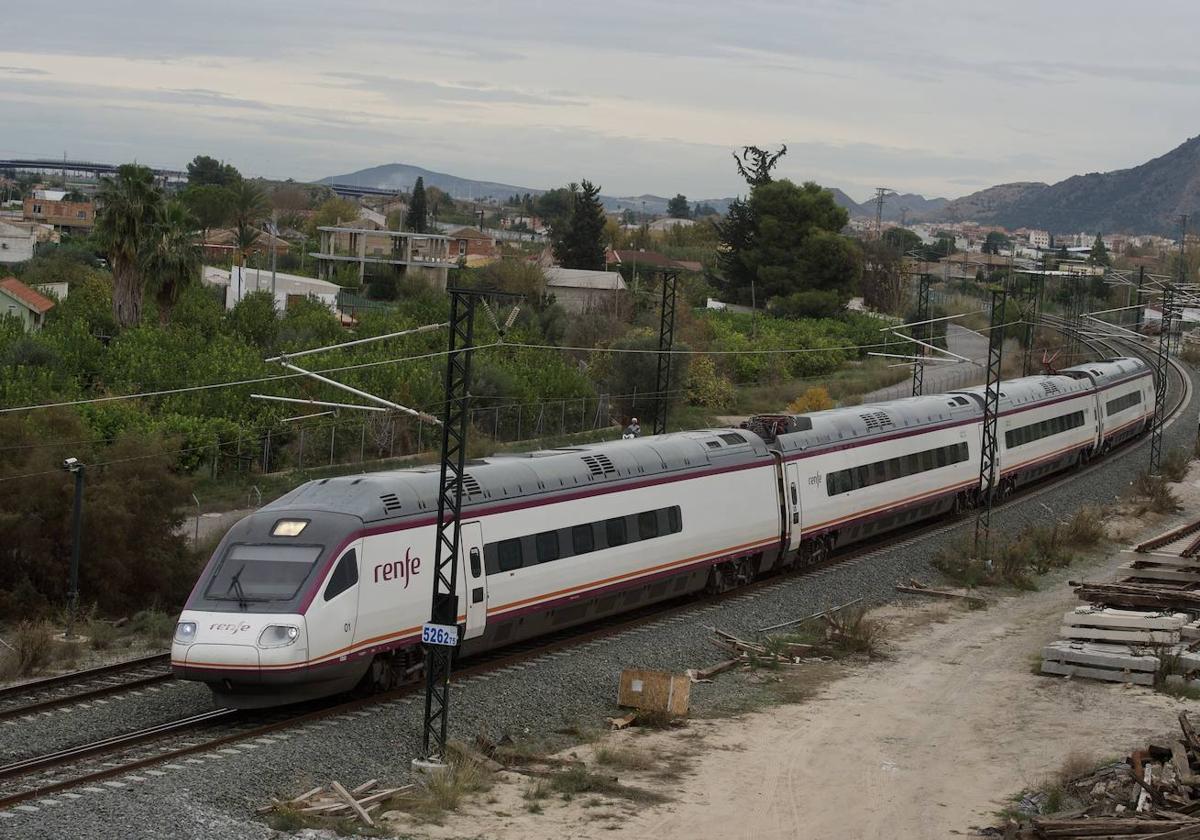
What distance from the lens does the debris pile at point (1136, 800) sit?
53.4 feet

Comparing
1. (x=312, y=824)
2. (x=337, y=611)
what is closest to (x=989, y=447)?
(x=337, y=611)

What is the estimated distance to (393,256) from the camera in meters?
112

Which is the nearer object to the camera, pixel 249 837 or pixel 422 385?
pixel 249 837

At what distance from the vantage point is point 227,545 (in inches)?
823

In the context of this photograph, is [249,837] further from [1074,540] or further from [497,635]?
[1074,540]

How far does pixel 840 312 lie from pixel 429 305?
32.7 meters

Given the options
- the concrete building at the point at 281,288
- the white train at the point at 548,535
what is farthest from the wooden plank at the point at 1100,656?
the concrete building at the point at 281,288

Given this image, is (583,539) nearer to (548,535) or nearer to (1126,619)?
(548,535)

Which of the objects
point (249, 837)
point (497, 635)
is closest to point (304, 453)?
point (497, 635)

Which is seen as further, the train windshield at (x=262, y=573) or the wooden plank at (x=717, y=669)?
the wooden plank at (x=717, y=669)

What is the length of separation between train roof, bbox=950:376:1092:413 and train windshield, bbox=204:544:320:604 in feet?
93.8

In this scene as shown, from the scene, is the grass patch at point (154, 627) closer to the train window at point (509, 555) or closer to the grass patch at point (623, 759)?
the train window at point (509, 555)

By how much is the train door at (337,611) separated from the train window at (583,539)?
5.83m

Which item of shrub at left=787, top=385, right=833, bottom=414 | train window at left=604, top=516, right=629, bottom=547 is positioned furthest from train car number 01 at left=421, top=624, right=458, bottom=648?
shrub at left=787, top=385, right=833, bottom=414
